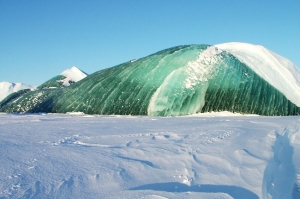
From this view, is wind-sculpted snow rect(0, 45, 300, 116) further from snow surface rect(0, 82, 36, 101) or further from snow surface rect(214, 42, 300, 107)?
snow surface rect(0, 82, 36, 101)

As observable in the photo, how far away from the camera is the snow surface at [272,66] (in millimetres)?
8648

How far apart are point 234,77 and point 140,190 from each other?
6.73m

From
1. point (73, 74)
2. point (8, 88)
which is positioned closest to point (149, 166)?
point (73, 74)

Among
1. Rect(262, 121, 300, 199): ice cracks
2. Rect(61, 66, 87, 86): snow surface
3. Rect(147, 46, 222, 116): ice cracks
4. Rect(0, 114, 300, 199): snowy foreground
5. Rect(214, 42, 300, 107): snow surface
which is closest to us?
Rect(0, 114, 300, 199): snowy foreground

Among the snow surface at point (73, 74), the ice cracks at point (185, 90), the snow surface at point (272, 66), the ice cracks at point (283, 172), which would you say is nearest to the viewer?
the ice cracks at point (283, 172)

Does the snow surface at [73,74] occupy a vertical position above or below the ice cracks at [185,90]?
above

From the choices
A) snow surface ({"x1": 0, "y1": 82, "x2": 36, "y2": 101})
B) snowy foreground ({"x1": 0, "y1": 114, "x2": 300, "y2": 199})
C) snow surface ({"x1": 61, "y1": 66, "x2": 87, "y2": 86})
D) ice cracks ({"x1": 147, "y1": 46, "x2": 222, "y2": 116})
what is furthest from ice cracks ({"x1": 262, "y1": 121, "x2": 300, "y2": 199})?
snow surface ({"x1": 0, "y1": 82, "x2": 36, "y2": 101})

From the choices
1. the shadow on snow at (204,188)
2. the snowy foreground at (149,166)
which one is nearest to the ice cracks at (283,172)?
the snowy foreground at (149,166)

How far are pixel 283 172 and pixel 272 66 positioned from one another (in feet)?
25.2

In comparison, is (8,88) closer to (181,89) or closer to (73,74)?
(73,74)

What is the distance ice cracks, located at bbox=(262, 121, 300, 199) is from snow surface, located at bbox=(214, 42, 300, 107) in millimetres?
5120

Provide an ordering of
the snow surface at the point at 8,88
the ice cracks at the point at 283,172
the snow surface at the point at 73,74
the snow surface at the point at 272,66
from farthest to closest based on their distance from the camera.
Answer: the snow surface at the point at 8,88 → the snow surface at the point at 73,74 → the snow surface at the point at 272,66 → the ice cracks at the point at 283,172

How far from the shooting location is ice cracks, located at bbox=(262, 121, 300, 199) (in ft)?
7.38

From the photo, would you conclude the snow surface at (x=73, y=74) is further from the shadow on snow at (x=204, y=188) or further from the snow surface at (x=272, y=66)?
the shadow on snow at (x=204, y=188)
